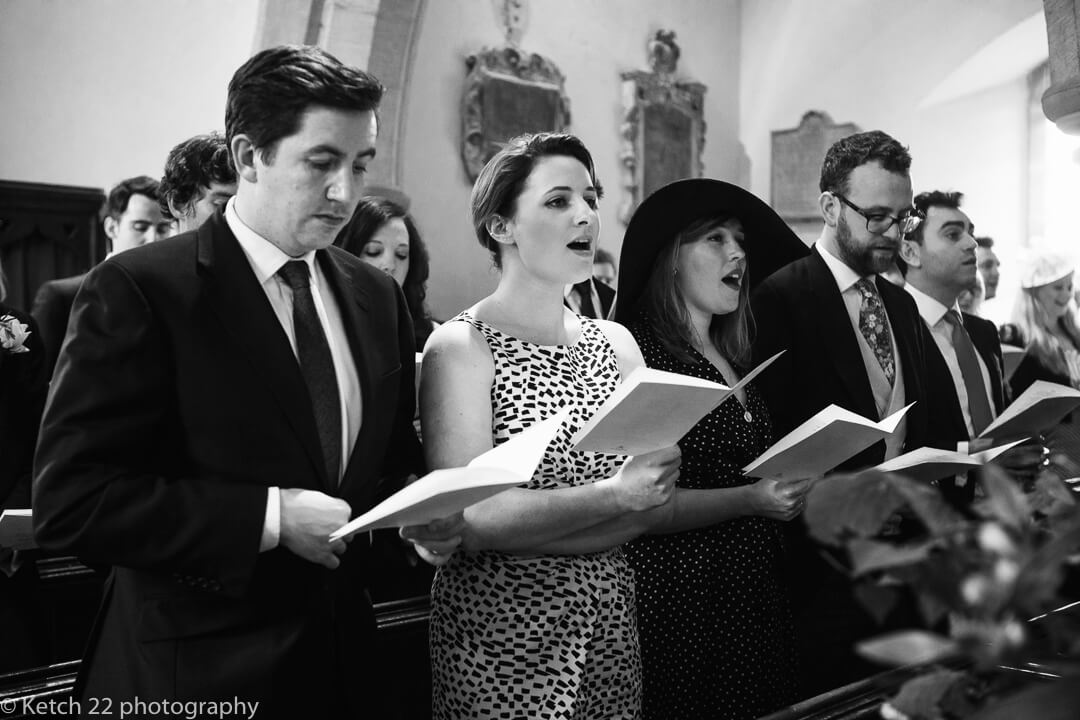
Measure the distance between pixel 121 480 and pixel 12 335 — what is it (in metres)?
A: 1.61

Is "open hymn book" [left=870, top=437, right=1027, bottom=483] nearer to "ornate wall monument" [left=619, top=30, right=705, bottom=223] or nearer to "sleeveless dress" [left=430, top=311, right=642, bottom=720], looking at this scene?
"sleeveless dress" [left=430, top=311, right=642, bottom=720]

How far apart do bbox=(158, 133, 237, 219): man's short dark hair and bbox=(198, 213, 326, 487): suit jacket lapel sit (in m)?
1.20

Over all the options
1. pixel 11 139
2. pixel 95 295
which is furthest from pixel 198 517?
pixel 11 139

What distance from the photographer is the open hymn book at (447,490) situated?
153 centimetres

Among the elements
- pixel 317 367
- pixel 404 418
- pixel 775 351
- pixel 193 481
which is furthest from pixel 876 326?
pixel 193 481

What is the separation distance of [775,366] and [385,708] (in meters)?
1.43

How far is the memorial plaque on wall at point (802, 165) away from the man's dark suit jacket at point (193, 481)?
898cm

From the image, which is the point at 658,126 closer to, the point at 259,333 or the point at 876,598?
the point at 259,333

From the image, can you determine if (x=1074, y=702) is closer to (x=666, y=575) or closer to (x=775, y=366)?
(x=666, y=575)

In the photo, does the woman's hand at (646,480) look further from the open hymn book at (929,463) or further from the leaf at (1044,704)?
the leaf at (1044,704)

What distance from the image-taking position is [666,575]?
247 cm

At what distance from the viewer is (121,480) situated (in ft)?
Result: 5.11

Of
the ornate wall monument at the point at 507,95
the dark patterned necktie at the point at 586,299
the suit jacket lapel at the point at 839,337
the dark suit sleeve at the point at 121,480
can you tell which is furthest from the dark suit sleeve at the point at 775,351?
the ornate wall monument at the point at 507,95

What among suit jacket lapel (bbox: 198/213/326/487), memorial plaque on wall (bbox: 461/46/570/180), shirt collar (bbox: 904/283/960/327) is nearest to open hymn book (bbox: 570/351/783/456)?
suit jacket lapel (bbox: 198/213/326/487)
